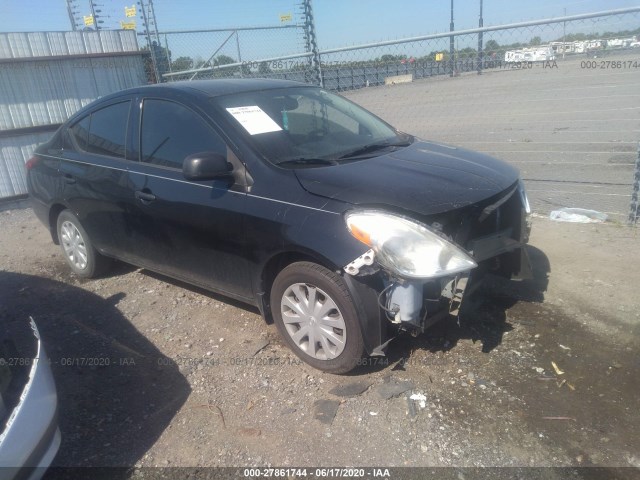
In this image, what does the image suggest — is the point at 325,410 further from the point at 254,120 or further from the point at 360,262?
the point at 254,120

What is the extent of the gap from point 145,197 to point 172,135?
20.3 inches

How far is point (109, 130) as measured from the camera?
437 centimetres

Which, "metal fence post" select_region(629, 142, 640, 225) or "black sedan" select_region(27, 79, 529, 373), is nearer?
"black sedan" select_region(27, 79, 529, 373)

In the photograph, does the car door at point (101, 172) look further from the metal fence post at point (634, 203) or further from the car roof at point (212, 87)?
the metal fence post at point (634, 203)

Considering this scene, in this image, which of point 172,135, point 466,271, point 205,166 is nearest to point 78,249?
point 172,135

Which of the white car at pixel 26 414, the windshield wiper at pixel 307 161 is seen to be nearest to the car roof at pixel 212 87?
the windshield wiper at pixel 307 161

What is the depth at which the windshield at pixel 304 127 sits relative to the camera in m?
3.45

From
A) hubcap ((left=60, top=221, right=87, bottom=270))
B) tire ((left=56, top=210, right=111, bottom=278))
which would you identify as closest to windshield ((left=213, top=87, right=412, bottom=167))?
tire ((left=56, top=210, right=111, bottom=278))

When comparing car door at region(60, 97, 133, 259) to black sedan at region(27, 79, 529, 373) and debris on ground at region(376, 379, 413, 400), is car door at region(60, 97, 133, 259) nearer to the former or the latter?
black sedan at region(27, 79, 529, 373)

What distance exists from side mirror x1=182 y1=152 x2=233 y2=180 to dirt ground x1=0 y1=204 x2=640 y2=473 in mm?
1254

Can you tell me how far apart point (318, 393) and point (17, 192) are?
24.7ft

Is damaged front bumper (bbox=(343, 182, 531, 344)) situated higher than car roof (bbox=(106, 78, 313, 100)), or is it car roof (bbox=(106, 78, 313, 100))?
car roof (bbox=(106, 78, 313, 100))

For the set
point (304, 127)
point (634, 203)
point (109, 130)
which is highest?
point (109, 130)

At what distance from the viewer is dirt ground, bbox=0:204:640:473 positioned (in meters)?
2.64
